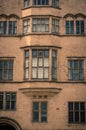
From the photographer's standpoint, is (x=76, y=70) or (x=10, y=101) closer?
(x=10, y=101)

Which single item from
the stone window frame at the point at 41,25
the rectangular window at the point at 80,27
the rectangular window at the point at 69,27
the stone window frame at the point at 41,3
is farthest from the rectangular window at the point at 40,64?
the stone window frame at the point at 41,3

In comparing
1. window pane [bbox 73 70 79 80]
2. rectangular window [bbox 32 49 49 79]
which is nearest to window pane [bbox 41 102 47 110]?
rectangular window [bbox 32 49 49 79]

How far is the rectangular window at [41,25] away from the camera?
2778 cm

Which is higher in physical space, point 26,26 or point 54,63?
point 26,26

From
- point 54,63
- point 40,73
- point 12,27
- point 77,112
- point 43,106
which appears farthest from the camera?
point 12,27

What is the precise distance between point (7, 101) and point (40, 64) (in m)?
4.58

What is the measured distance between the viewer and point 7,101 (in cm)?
2742

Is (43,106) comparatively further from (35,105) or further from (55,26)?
(55,26)

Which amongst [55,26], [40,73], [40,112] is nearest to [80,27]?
[55,26]

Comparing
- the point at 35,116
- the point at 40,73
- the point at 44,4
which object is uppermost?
the point at 44,4

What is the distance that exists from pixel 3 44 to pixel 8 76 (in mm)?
3103

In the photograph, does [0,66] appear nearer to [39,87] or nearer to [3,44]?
[3,44]

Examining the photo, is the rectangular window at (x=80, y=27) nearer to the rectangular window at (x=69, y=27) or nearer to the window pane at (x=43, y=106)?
the rectangular window at (x=69, y=27)

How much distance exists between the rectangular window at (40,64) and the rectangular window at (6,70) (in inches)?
91.6
